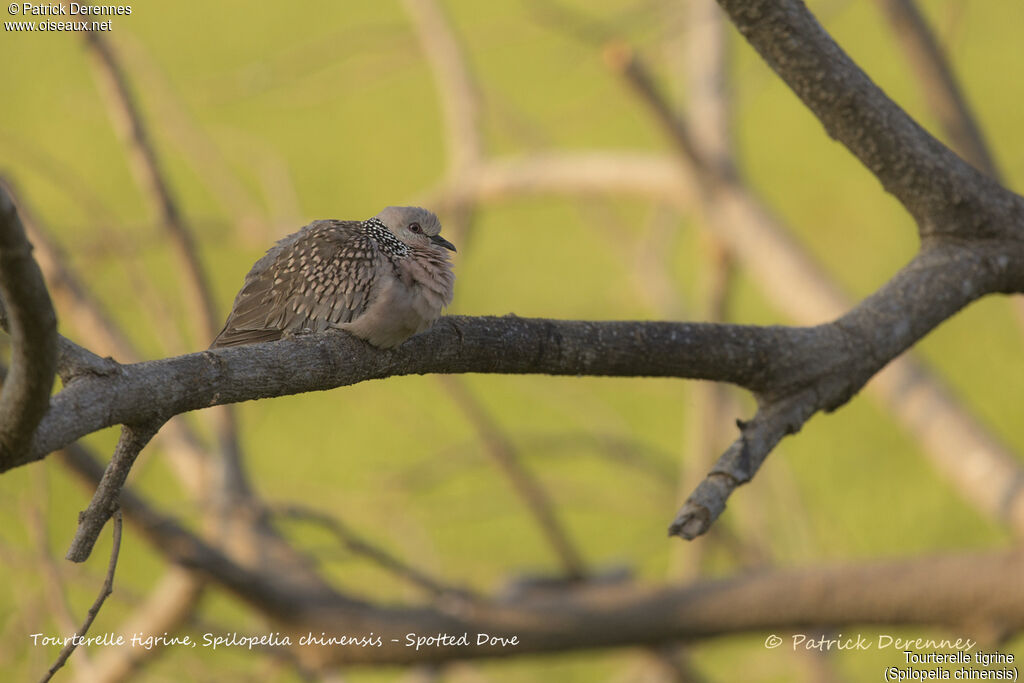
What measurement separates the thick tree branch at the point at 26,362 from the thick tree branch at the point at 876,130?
1624mm

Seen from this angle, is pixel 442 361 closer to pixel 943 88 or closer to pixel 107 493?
pixel 107 493

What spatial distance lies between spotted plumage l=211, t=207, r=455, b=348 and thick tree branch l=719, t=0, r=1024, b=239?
0.90m

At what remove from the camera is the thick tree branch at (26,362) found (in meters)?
1.46

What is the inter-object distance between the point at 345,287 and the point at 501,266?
692 centimetres

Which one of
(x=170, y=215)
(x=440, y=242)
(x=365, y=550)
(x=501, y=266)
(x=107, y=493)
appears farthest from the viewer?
(x=501, y=266)

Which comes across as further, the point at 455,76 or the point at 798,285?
the point at 455,76

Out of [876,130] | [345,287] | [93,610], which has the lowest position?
[93,610]

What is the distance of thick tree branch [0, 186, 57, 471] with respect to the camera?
1.46m

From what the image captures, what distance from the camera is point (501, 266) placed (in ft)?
30.2

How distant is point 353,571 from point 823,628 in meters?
4.52

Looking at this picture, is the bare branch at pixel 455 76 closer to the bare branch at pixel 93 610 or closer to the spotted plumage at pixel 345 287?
the spotted plumage at pixel 345 287
